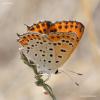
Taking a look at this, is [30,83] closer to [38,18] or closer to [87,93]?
[87,93]

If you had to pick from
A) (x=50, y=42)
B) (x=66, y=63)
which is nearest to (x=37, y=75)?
(x=50, y=42)

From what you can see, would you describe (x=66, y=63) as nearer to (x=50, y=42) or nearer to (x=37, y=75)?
(x=50, y=42)

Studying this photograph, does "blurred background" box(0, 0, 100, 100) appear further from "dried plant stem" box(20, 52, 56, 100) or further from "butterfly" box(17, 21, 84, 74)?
"dried plant stem" box(20, 52, 56, 100)

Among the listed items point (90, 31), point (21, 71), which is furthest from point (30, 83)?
point (90, 31)

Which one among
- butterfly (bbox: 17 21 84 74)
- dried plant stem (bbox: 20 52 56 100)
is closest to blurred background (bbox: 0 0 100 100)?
butterfly (bbox: 17 21 84 74)

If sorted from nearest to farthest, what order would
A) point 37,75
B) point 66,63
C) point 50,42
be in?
point 37,75, point 50,42, point 66,63
